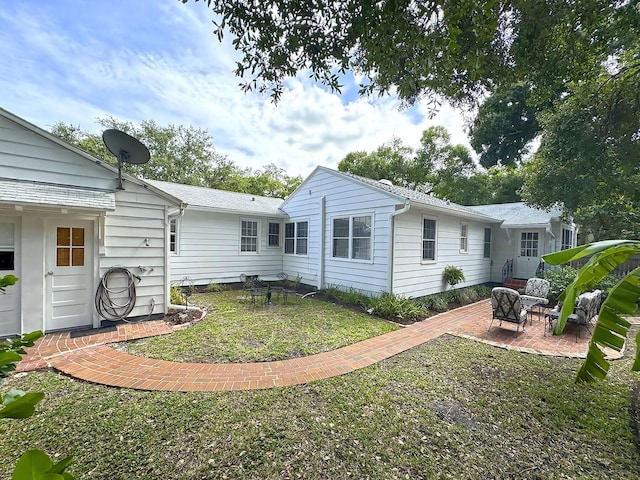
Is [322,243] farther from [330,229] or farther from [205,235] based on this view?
[205,235]

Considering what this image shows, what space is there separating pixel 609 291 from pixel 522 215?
13784mm

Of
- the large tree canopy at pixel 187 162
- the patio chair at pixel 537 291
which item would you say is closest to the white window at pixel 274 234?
the patio chair at pixel 537 291

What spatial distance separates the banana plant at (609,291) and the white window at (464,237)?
969cm

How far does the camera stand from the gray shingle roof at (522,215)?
12305 millimetres

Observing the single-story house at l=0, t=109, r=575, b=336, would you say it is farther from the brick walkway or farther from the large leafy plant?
the large leafy plant

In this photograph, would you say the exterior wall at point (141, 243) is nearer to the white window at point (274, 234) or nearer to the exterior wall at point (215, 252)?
the exterior wall at point (215, 252)

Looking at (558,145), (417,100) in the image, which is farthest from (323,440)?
(558,145)

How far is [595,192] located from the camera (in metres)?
9.11

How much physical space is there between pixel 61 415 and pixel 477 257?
43.9ft

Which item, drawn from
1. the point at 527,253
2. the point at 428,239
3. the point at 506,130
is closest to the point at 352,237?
the point at 428,239

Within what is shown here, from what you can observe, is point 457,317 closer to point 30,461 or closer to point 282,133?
point 30,461

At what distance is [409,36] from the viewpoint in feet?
10.6

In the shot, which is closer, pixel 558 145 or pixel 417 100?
pixel 417 100

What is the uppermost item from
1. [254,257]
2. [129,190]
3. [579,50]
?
[579,50]
